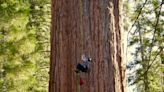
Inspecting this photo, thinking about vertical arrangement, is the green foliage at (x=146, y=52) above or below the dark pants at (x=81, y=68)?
below

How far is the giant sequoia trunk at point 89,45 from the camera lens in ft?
9.41

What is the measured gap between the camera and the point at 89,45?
115 inches

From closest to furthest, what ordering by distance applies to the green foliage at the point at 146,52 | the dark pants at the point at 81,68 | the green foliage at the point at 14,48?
1. the dark pants at the point at 81,68
2. the green foliage at the point at 14,48
3. the green foliage at the point at 146,52

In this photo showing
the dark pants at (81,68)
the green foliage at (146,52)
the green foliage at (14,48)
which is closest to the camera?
the dark pants at (81,68)

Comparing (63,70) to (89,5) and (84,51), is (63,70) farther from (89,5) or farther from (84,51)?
(89,5)

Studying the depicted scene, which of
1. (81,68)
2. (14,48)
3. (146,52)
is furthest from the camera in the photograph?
(146,52)

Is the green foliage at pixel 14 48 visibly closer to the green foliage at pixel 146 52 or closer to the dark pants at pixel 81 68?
the green foliage at pixel 146 52

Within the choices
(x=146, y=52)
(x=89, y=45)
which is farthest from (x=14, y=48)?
(x=146, y=52)

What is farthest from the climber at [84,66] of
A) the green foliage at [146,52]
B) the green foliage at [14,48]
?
the green foliage at [146,52]

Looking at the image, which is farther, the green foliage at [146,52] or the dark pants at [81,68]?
the green foliage at [146,52]

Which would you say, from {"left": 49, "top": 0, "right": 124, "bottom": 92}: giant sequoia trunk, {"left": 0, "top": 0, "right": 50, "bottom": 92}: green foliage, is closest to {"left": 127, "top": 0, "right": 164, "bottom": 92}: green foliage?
{"left": 0, "top": 0, "right": 50, "bottom": 92}: green foliage

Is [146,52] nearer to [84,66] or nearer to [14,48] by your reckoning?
[14,48]

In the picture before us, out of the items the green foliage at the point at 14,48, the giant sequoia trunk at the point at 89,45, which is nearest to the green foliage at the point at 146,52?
the green foliage at the point at 14,48

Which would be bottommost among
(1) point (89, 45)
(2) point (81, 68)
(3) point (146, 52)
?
(3) point (146, 52)
